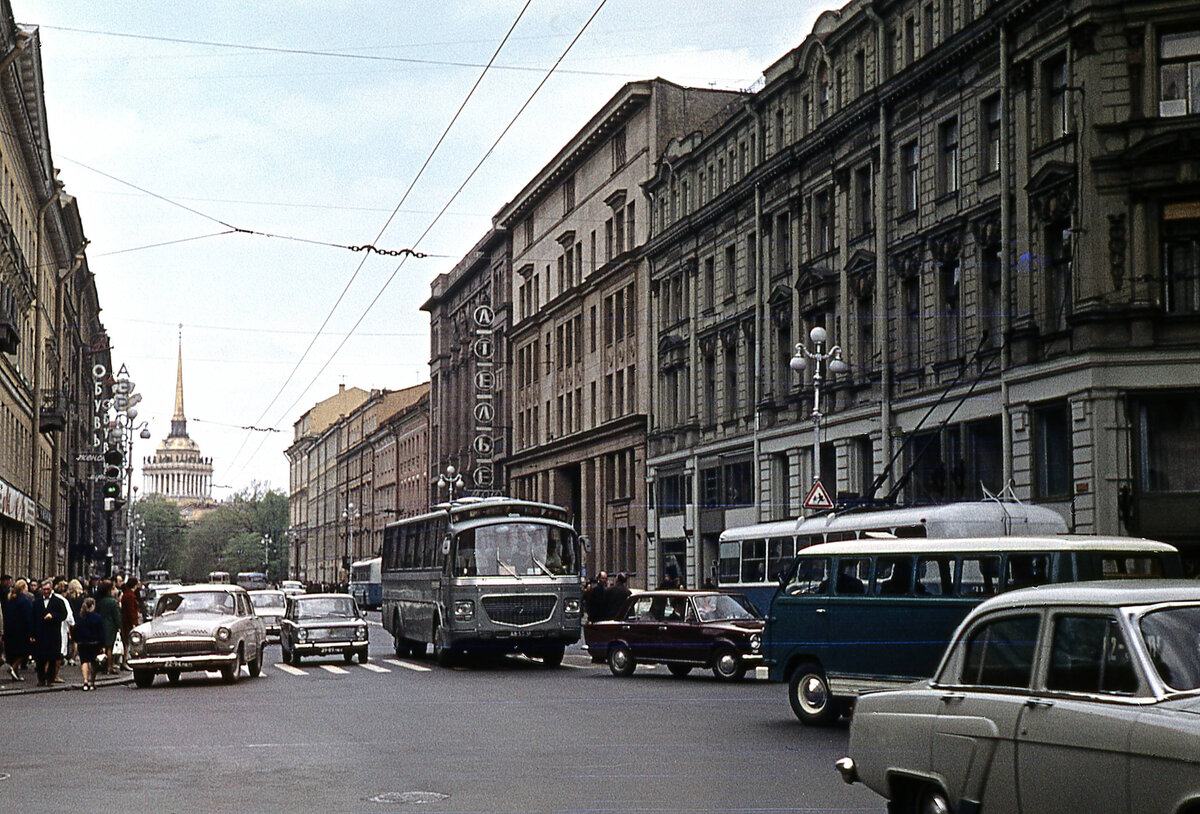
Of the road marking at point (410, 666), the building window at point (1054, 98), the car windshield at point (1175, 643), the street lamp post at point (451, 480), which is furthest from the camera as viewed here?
the street lamp post at point (451, 480)

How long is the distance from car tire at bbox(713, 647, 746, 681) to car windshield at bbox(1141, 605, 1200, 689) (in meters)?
18.6

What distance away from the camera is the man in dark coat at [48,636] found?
28094 millimetres

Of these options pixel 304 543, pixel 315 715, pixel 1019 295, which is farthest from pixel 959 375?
pixel 304 543

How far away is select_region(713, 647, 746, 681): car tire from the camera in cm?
2609

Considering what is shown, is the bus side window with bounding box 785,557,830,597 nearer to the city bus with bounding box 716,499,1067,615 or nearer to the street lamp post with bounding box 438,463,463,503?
the city bus with bounding box 716,499,1067,615

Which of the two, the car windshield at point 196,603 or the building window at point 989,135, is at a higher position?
the building window at point 989,135

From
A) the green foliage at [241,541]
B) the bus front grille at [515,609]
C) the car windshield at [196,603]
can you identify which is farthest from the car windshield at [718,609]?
the green foliage at [241,541]

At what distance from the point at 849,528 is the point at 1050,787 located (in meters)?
23.2

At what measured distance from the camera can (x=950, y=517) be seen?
26453mm

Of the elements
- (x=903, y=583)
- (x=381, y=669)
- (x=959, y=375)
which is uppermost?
(x=959, y=375)

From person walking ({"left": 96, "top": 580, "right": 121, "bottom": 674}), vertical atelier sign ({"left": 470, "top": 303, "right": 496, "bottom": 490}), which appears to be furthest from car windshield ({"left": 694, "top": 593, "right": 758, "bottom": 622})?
vertical atelier sign ({"left": 470, "top": 303, "right": 496, "bottom": 490})

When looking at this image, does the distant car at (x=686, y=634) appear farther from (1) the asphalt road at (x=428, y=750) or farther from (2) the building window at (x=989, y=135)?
(2) the building window at (x=989, y=135)

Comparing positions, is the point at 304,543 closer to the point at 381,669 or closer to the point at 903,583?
the point at 381,669

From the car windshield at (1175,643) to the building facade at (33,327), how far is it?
28.9m
